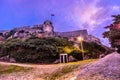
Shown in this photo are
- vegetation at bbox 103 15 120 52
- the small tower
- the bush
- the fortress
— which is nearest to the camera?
vegetation at bbox 103 15 120 52

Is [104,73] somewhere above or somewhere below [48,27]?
below

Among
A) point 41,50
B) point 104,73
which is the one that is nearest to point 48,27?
point 41,50

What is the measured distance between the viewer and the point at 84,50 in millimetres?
78062

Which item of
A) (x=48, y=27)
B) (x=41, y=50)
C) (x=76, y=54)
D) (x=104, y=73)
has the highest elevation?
(x=48, y=27)

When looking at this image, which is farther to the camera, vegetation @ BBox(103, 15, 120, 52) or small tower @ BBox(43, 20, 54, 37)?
small tower @ BBox(43, 20, 54, 37)

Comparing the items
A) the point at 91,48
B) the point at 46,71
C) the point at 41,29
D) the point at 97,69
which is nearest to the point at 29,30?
the point at 41,29

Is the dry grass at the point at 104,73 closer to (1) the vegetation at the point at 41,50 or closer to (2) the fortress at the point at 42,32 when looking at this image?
(1) the vegetation at the point at 41,50

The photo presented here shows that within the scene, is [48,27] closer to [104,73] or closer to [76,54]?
[76,54]

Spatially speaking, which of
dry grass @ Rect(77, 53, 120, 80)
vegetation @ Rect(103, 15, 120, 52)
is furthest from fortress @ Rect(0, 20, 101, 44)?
dry grass @ Rect(77, 53, 120, 80)

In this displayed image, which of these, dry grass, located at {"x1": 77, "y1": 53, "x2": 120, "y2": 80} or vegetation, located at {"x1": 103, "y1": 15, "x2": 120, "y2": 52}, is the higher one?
vegetation, located at {"x1": 103, "y1": 15, "x2": 120, "y2": 52}

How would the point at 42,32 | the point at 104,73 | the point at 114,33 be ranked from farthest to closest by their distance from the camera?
the point at 42,32 → the point at 114,33 → the point at 104,73

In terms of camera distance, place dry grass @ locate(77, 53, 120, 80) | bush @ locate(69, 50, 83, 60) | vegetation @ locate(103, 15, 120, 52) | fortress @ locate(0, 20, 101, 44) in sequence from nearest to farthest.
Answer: dry grass @ locate(77, 53, 120, 80), vegetation @ locate(103, 15, 120, 52), bush @ locate(69, 50, 83, 60), fortress @ locate(0, 20, 101, 44)

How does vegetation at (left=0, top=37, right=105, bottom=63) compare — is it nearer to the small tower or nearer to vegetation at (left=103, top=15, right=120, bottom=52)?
the small tower

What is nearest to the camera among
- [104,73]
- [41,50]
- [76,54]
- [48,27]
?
[104,73]
